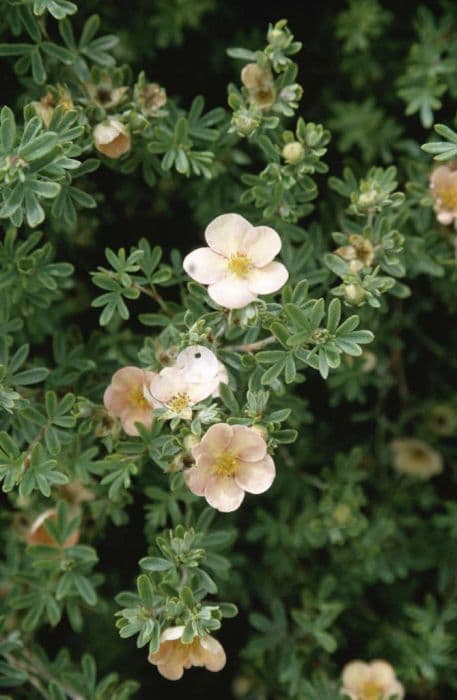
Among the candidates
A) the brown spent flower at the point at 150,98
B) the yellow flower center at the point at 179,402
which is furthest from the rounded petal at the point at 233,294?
the brown spent flower at the point at 150,98

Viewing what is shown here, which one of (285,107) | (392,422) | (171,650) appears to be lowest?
(392,422)

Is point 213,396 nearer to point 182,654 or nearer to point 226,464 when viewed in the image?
point 226,464

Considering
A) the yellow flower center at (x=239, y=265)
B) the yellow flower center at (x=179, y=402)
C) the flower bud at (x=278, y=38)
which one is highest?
the flower bud at (x=278, y=38)

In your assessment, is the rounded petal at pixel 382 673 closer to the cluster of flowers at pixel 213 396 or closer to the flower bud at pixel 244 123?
the cluster of flowers at pixel 213 396

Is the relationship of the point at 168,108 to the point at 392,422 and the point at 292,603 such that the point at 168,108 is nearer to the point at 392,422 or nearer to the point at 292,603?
the point at 392,422

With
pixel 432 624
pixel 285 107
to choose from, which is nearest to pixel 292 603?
pixel 432 624

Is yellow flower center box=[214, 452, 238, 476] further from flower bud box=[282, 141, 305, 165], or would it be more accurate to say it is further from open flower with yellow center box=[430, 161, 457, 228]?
open flower with yellow center box=[430, 161, 457, 228]
